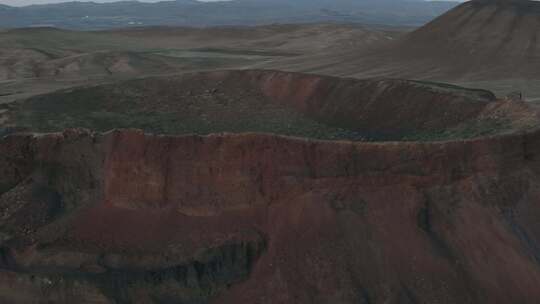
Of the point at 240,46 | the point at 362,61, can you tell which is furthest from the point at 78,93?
the point at 240,46

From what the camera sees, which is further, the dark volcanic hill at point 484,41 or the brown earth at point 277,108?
the dark volcanic hill at point 484,41

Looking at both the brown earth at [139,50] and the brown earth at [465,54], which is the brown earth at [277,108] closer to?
the brown earth at [139,50]

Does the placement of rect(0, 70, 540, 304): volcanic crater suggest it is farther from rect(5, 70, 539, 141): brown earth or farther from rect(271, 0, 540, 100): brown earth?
rect(271, 0, 540, 100): brown earth

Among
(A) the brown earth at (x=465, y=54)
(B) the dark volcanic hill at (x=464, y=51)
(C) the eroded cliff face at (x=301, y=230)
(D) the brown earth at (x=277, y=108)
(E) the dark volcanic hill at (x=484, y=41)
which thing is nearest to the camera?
(C) the eroded cliff face at (x=301, y=230)

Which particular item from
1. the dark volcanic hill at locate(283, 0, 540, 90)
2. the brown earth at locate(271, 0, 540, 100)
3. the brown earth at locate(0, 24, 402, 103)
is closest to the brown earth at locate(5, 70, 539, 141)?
the brown earth at locate(0, 24, 402, 103)

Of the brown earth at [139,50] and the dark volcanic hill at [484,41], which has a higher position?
the dark volcanic hill at [484,41]

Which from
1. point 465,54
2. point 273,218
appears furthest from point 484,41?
point 273,218

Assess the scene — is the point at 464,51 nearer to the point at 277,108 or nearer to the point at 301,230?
the point at 277,108

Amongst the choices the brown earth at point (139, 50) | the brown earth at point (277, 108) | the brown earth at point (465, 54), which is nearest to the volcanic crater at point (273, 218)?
the brown earth at point (277, 108)
